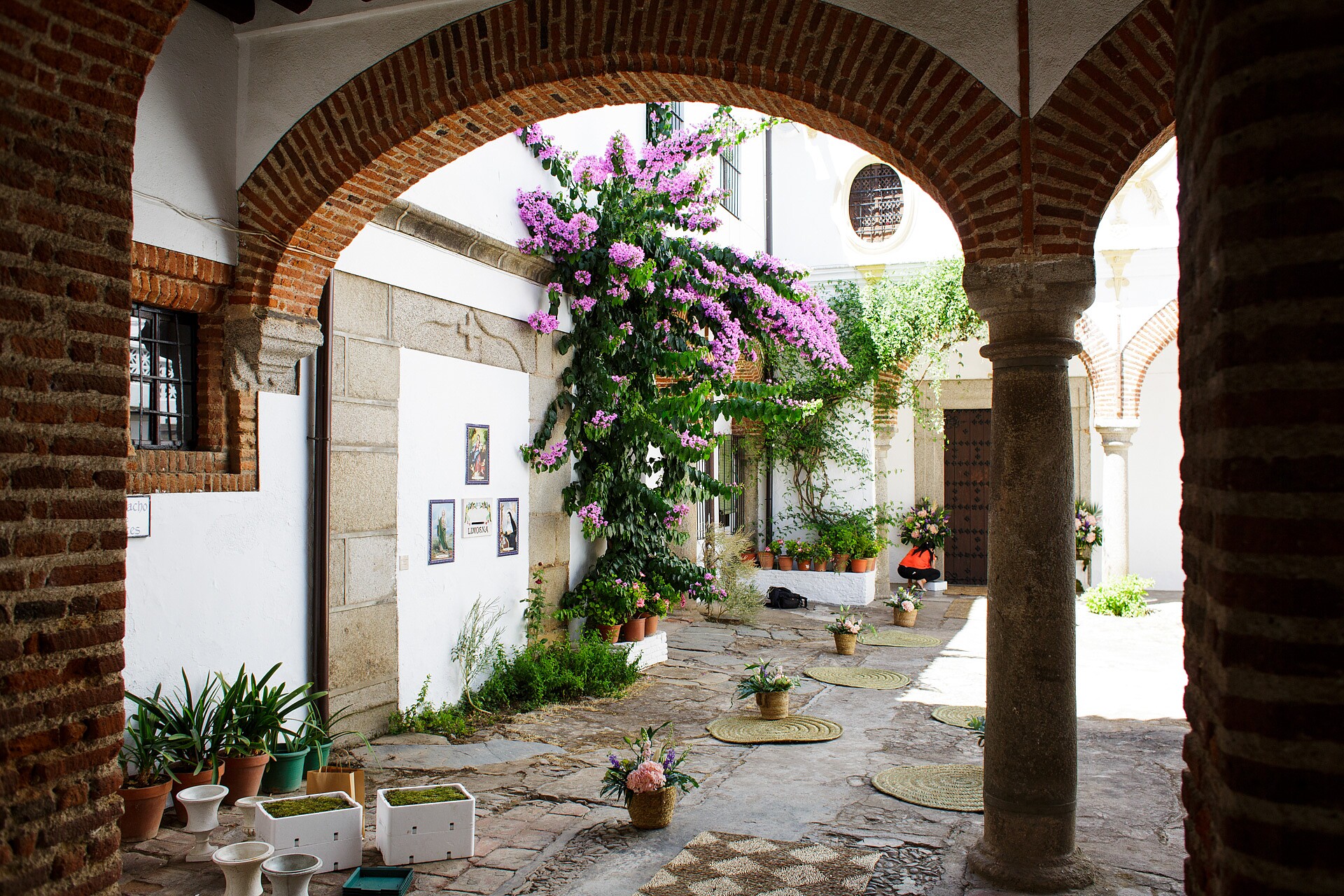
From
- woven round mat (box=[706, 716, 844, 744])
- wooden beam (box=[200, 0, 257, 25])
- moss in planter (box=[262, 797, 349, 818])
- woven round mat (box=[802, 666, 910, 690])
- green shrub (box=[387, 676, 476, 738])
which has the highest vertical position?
wooden beam (box=[200, 0, 257, 25])

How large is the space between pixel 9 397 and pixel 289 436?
11.4 feet

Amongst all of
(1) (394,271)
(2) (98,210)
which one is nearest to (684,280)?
(1) (394,271)

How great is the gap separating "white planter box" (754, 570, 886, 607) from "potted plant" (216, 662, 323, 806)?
28.7ft

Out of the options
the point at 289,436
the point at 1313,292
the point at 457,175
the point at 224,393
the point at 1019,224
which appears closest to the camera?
the point at 1313,292

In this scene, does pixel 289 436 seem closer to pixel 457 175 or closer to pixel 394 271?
pixel 394 271

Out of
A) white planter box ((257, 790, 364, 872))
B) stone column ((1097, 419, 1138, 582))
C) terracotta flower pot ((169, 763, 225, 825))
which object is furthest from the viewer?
stone column ((1097, 419, 1138, 582))

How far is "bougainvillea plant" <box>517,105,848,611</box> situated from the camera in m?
8.50

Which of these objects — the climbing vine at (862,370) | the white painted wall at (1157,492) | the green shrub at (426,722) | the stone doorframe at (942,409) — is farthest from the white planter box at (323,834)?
the white painted wall at (1157,492)

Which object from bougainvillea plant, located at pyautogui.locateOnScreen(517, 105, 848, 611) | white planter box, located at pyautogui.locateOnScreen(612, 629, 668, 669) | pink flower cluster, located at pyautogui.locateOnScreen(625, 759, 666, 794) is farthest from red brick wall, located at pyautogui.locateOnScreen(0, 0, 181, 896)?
white planter box, located at pyautogui.locateOnScreen(612, 629, 668, 669)

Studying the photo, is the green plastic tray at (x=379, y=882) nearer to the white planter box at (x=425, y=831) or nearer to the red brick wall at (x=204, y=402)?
the white planter box at (x=425, y=831)

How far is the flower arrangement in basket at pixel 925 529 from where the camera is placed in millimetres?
15133

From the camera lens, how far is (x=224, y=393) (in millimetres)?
5629

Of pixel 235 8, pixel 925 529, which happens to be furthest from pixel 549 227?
pixel 925 529

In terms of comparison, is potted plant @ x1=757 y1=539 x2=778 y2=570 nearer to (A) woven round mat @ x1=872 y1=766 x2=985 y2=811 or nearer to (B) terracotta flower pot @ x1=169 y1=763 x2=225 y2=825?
(A) woven round mat @ x1=872 y1=766 x2=985 y2=811
